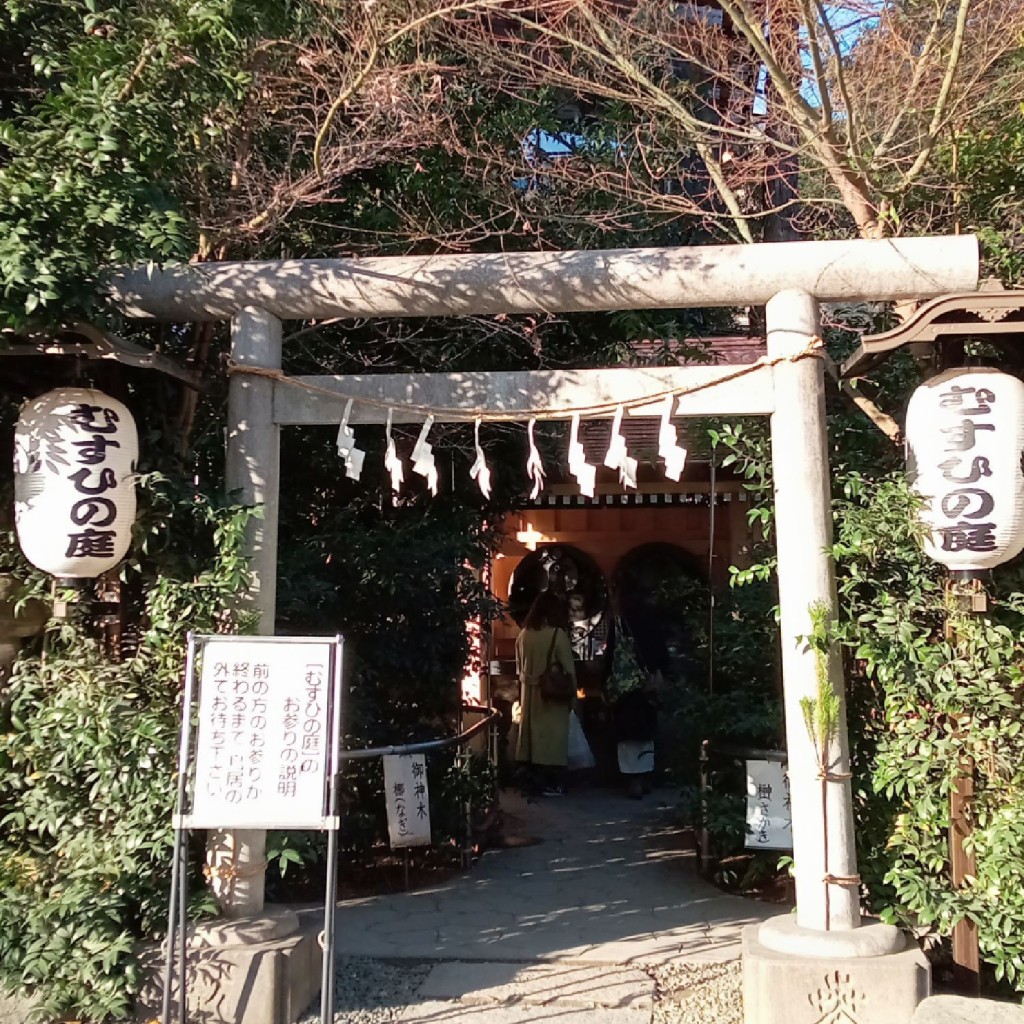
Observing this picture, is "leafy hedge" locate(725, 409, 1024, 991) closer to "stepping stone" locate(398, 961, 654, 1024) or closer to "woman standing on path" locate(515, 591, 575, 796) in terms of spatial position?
"stepping stone" locate(398, 961, 654, 1024)

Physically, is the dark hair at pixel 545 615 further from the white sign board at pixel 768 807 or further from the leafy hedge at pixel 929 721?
the leafy hedge at pixel 929 721

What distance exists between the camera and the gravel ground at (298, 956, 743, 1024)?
4703 millimetres

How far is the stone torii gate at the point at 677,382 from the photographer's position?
14.8ft

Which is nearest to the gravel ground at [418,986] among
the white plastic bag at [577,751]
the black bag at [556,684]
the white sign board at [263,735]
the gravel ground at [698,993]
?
the gravel ground at [698,993]

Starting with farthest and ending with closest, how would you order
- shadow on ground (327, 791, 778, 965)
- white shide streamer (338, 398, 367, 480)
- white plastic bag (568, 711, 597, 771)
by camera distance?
white plastic bag (568, 711, 597, 771), shadow on ground (327, 791, 778, 965), white shide streamer (338, 398, 367, 480)

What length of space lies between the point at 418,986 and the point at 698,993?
1.48m

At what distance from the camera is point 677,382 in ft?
16.1

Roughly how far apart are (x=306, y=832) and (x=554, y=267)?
3303 mm

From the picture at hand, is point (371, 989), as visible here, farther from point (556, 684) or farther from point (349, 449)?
point (556, 684)

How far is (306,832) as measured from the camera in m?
5.15

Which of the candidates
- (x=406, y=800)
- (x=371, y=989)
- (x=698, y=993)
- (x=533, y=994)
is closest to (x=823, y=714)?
(x=698, y=993)

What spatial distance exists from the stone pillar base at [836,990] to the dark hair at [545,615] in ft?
17.6

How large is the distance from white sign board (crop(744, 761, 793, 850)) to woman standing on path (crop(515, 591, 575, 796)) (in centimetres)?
334

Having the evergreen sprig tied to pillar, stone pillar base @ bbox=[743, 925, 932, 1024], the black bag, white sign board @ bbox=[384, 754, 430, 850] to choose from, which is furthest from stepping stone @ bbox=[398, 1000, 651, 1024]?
the black bag
